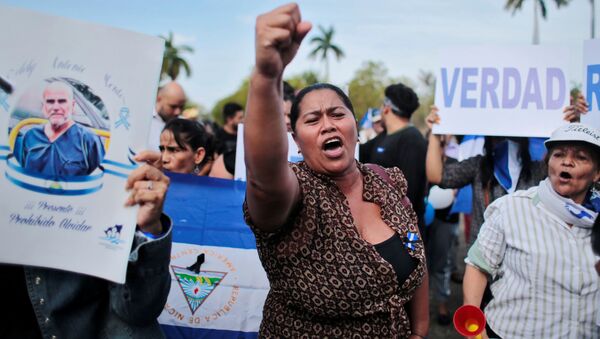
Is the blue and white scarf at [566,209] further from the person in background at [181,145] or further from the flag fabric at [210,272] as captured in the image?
the person in background at [181,145]

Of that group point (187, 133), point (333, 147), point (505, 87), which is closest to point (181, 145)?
point (187, 133)

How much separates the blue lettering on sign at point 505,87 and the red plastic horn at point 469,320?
5.59 feet

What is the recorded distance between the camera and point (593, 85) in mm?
3291

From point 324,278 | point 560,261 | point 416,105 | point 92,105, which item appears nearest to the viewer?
point 92,105

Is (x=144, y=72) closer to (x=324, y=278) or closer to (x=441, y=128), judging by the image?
(x=324, y=278)

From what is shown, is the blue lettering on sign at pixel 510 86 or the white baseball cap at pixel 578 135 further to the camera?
the blue lettering on sign at pixel 510 86

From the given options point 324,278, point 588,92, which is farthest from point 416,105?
point 324,278

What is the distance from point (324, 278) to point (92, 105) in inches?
37.4

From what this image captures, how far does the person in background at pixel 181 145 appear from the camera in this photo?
140 inches

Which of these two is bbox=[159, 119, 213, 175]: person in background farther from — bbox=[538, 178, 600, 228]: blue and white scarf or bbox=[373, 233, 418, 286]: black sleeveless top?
bbox=[538, 178, 600, 228]: blue and white scarf

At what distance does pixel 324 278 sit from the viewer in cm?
177

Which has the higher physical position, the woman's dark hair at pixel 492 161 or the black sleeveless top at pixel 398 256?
the woman's dark hair at pixel 492 161

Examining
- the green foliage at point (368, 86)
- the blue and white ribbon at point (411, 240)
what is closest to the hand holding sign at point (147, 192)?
the blue and white ribbon at point (411, 240)

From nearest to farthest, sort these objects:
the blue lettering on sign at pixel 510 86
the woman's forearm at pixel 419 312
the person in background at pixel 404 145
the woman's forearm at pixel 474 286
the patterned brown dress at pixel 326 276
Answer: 1. the patterned brown dress at pixel 326 276
2. the woman's forearm at pixel 419 312
3. the woman's forearm at pixel 474 286
4. the blue lettering on sign at pixel 510 86
5. the person in background at pixel 404 145
